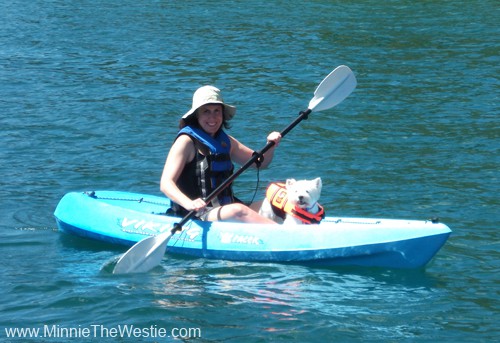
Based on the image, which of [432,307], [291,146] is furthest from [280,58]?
[432,307]

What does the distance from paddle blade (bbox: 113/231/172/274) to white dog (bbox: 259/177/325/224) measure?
78 cm

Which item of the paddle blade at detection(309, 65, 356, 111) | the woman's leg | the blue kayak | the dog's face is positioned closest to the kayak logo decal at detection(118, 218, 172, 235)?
the blue kayak

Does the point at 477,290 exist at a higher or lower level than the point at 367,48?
lower

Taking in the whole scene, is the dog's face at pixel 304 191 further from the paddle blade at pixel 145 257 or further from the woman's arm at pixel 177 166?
the paddle blade at pixel 145 257

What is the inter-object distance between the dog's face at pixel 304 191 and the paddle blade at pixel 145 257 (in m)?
0.90

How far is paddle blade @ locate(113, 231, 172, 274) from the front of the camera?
6.70 meters

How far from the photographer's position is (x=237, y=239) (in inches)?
268

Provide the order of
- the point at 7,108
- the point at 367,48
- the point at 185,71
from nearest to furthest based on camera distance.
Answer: the point at 7,108 → the point at 185,71 → the point at 367,48

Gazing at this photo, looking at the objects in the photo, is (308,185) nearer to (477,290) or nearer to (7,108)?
(477,290)

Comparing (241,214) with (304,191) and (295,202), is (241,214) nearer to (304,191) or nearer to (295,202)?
(295,202)

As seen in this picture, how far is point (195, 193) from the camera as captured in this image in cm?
703

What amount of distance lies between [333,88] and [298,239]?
170 cm

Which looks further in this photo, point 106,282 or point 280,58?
point 280,58

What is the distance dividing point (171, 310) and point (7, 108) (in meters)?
7.08
